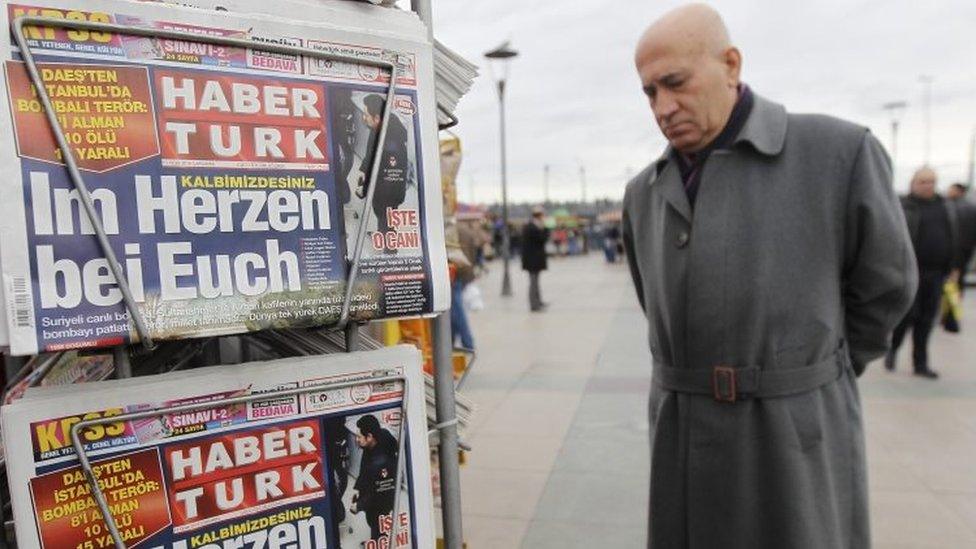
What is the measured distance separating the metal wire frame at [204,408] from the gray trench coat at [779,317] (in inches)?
43.5

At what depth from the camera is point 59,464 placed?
2.81ft

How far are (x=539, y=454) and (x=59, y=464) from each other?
3.66 m

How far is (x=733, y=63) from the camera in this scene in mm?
2002

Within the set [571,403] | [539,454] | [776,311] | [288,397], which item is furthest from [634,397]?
[288,397]

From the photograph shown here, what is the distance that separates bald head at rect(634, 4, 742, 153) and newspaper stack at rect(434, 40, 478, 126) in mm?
836

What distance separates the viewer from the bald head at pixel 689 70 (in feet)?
6.28

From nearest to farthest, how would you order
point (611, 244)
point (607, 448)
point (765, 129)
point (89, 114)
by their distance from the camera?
point (89, 114), point (765, 129), point (607, 448), point (611, 244)

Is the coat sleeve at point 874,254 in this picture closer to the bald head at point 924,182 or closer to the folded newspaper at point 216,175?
the folded newspaper at point 216,175

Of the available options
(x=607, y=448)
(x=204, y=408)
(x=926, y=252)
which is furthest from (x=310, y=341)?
(x=926, y=252)

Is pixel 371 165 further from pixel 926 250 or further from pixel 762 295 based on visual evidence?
pixel 926 250

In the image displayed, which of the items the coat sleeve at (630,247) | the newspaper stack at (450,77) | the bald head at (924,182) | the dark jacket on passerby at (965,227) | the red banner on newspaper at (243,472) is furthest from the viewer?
the dark jacket on passerby at (965,227)

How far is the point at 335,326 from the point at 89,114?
424 mm

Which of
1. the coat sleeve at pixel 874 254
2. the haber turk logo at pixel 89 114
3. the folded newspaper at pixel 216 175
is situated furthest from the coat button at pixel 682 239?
the haber turk logo at pixel 89 114

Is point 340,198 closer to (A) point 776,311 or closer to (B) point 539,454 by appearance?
(A) point 776,311
